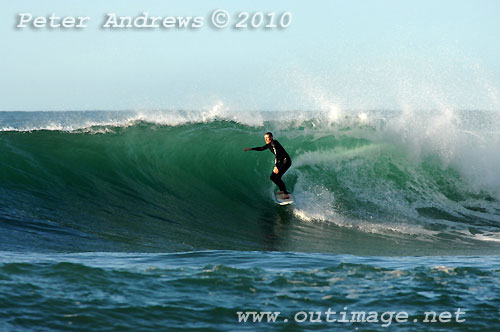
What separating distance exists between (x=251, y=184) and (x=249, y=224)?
2.82m

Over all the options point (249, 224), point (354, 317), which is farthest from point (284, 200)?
point (354, 317)

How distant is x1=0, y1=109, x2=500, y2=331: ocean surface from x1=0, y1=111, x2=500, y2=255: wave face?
5 cm

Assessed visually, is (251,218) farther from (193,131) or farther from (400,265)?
(193,131)

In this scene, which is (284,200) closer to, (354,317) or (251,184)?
(251,184)

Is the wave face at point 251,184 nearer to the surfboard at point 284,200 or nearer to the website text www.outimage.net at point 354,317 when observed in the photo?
the surfboard at point 284,200

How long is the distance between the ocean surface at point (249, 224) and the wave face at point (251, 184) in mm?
51

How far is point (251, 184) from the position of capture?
13.7 m

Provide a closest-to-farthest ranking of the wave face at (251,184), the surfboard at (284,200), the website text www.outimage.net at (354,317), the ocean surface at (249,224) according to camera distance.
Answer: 1. the website text www.outimage.net at (354,317)
2. the ocean surface at (249,224)
3. the wave face at (251,184)
4. the surfboard at (284,200)

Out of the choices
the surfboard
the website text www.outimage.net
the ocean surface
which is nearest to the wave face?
the ocean surface

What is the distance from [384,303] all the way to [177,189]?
304 inches

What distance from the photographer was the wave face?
31.1 ft

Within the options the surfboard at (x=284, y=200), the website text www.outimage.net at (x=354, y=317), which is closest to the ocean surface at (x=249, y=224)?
the website text www.outimage.net at (x=354, y=317)

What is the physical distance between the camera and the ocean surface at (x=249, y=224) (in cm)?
548

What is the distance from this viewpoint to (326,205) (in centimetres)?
1208
